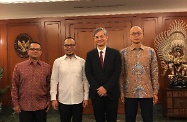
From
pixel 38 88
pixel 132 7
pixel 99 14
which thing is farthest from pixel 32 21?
pixel 38 88

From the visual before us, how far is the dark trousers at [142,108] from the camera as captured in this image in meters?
2.29

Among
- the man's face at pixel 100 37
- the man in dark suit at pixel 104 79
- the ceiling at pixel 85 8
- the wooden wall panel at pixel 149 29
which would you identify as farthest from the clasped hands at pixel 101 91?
the wooden wall panel at pixel 149 29

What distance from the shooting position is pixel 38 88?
2.32 meters

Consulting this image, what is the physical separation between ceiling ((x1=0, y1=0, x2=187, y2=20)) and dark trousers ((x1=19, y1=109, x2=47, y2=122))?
240 cm

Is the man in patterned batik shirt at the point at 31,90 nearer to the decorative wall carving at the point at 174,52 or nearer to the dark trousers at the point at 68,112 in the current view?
the dark trousers at the point at 68,112

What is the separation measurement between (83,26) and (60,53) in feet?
2.66

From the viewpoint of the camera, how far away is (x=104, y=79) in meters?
2.23

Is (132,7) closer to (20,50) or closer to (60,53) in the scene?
(60,53)

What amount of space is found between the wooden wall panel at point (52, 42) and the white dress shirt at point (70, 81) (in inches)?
94.3

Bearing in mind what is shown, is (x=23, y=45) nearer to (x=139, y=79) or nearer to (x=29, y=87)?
(x=29, y=87)

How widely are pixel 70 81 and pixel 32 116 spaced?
1.91 ft

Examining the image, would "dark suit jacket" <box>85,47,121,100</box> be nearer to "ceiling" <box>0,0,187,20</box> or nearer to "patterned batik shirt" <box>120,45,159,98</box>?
"patterned batik shirt" <box>120,45,159,98</box>

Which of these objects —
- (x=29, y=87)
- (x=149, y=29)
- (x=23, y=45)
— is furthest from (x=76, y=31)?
(x=29, y=87)

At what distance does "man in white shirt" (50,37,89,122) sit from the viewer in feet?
7.77
